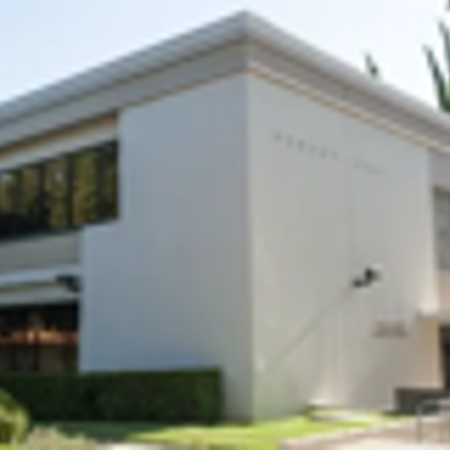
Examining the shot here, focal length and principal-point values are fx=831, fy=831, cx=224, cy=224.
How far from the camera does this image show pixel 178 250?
54.8ft

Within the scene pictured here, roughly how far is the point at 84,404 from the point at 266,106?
22.1 feet

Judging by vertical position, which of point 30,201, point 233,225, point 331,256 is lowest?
point 331,256

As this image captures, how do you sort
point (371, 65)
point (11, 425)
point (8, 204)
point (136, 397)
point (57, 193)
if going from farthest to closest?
point (371, 65)
point (8, 204)
point (57, 193)
point (136, 397)
point (11, 425)

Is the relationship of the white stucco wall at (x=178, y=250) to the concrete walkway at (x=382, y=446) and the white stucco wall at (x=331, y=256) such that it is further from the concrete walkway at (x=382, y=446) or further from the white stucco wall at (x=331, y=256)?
the concrete walkway at (x=382, y=446)

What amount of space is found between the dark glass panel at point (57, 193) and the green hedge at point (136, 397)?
468cm

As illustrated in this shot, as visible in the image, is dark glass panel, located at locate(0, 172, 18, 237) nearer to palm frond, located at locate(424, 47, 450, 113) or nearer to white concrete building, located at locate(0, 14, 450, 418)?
white concrete building, located at locate(0, 14, 450, 418)

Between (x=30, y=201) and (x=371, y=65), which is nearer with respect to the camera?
(x=30, y=201)

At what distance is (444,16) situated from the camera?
33.9m

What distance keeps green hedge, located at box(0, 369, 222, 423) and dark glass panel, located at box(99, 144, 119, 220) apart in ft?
13.2

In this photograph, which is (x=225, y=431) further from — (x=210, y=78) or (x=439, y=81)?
(x=439, y=81)

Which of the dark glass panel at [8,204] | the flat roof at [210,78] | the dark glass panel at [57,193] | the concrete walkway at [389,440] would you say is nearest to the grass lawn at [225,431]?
the concrete walkway at [389,440]

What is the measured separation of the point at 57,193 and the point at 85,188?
1.12 metres

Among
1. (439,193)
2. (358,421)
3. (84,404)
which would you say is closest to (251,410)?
(358,421)

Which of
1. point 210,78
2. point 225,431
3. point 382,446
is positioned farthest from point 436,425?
point 210,78
